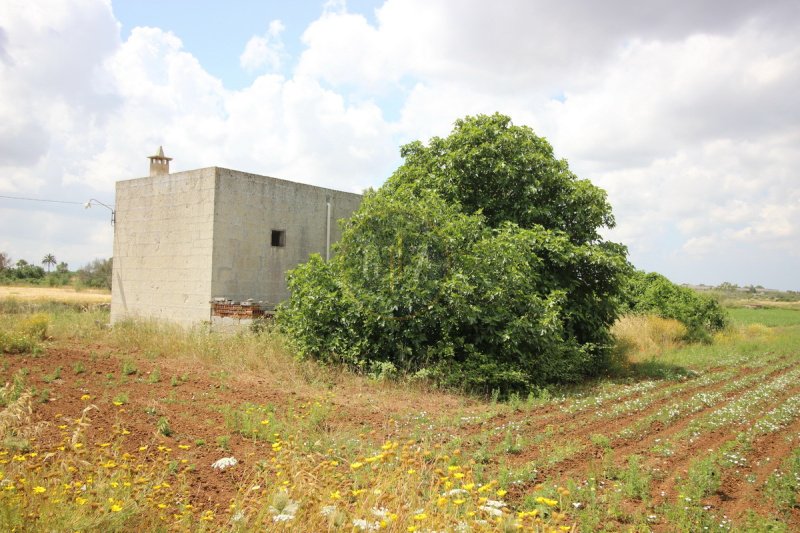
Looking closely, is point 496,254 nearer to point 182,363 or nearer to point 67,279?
point 182,363

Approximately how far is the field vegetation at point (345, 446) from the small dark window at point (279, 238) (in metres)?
4.01

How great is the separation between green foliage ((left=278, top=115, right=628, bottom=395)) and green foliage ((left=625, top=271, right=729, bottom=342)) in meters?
11.6

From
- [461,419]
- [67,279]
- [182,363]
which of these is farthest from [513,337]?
[67,279]

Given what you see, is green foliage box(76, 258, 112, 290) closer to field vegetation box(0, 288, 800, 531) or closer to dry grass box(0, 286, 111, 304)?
dry grass box(0, 286, 111, 304)

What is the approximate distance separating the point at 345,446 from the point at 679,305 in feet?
68.6

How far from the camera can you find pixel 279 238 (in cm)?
1633

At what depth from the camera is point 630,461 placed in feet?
20.2

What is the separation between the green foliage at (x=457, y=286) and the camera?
10.4m

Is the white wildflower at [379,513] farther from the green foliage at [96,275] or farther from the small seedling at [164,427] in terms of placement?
the green foliage at [96,275]

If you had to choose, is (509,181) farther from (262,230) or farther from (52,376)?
(52,376)

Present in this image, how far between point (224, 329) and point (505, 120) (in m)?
8.34

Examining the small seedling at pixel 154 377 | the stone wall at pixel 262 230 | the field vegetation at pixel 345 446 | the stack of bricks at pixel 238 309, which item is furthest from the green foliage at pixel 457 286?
the stone wall at pixel 262 230

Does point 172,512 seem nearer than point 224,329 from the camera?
Yes

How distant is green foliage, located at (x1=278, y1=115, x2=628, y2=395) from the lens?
1035 centimetres
